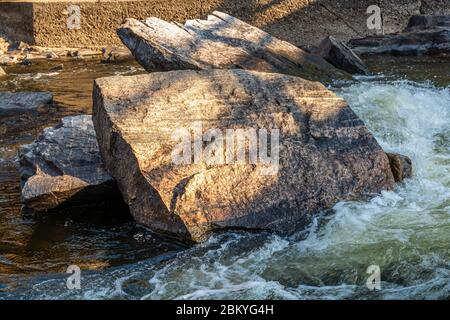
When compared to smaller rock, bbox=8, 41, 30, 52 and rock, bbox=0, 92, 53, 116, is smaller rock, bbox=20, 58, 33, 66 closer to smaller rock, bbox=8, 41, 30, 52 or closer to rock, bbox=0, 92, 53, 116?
smaller rock, bbox=8, 41, 30, 52

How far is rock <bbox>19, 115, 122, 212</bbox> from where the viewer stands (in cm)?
601

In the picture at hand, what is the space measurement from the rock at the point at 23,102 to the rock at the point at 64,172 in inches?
91.8

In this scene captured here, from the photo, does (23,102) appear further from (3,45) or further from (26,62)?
(3,45)

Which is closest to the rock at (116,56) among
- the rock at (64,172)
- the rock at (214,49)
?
the rock at (214,49)

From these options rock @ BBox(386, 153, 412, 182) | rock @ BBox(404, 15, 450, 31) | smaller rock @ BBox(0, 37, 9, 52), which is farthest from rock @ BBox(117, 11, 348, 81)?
smaller rock @ BBox(0, 37, 9, 52)

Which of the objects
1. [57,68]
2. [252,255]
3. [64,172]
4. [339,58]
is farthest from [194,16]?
[252,255]


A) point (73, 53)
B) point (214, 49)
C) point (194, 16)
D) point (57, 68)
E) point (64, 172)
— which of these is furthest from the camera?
point (194, 16)

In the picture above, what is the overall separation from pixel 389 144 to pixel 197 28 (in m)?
2.72

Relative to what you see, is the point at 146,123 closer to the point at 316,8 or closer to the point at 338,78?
the point at 338,78

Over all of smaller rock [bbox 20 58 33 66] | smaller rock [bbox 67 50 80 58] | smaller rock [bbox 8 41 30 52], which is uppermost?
smaller rock [bbox 8 41 30 52]

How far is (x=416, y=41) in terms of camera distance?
1082 centimetres

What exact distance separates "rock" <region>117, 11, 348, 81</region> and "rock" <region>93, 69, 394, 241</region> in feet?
5.21

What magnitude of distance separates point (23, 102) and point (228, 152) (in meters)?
4.24

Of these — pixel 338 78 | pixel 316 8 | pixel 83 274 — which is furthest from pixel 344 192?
pixel 316 8
